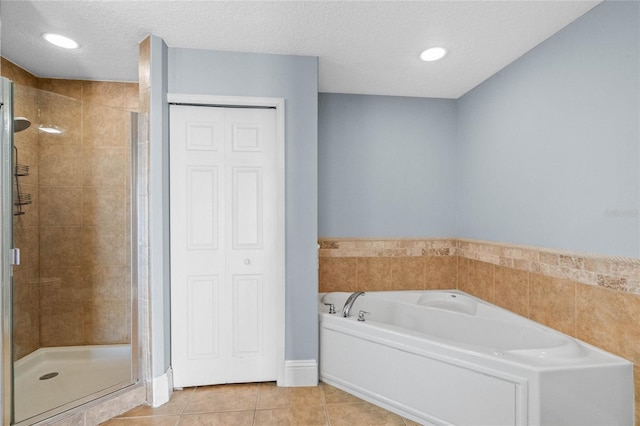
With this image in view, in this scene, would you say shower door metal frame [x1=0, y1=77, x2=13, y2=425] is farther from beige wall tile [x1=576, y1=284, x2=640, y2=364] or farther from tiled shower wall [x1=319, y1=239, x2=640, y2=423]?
beige wall tile [x1=576, y1=284, x2=640, y2=364]

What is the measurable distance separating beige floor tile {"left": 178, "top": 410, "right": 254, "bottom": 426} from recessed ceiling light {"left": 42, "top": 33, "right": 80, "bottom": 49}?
102 inches

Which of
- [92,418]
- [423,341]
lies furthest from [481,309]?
[92,418]

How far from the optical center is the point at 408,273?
10.6ft

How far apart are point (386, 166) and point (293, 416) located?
228cm

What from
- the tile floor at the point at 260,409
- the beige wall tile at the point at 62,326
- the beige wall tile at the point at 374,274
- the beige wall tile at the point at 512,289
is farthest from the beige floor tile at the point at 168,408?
the beige wall tile at the point at 512,289

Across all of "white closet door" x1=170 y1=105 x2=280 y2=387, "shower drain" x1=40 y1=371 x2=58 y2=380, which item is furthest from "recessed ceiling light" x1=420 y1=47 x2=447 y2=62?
"shower drain" x1=40 y1=371 x2=58 y2=380

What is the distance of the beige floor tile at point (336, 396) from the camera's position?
2.25 meters

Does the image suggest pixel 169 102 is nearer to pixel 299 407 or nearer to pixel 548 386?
pixel 299 407

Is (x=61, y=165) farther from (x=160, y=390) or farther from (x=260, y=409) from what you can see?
(x=260, y=409)

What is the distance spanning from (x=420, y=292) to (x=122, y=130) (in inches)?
109

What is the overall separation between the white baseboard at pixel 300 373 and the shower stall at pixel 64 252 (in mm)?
1043

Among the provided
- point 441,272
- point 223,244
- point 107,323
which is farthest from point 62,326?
point 441,272

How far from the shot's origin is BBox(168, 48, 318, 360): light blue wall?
7.91ft

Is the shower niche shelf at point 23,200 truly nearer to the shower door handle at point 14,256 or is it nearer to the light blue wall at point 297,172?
the shower door handle at point 14,256
